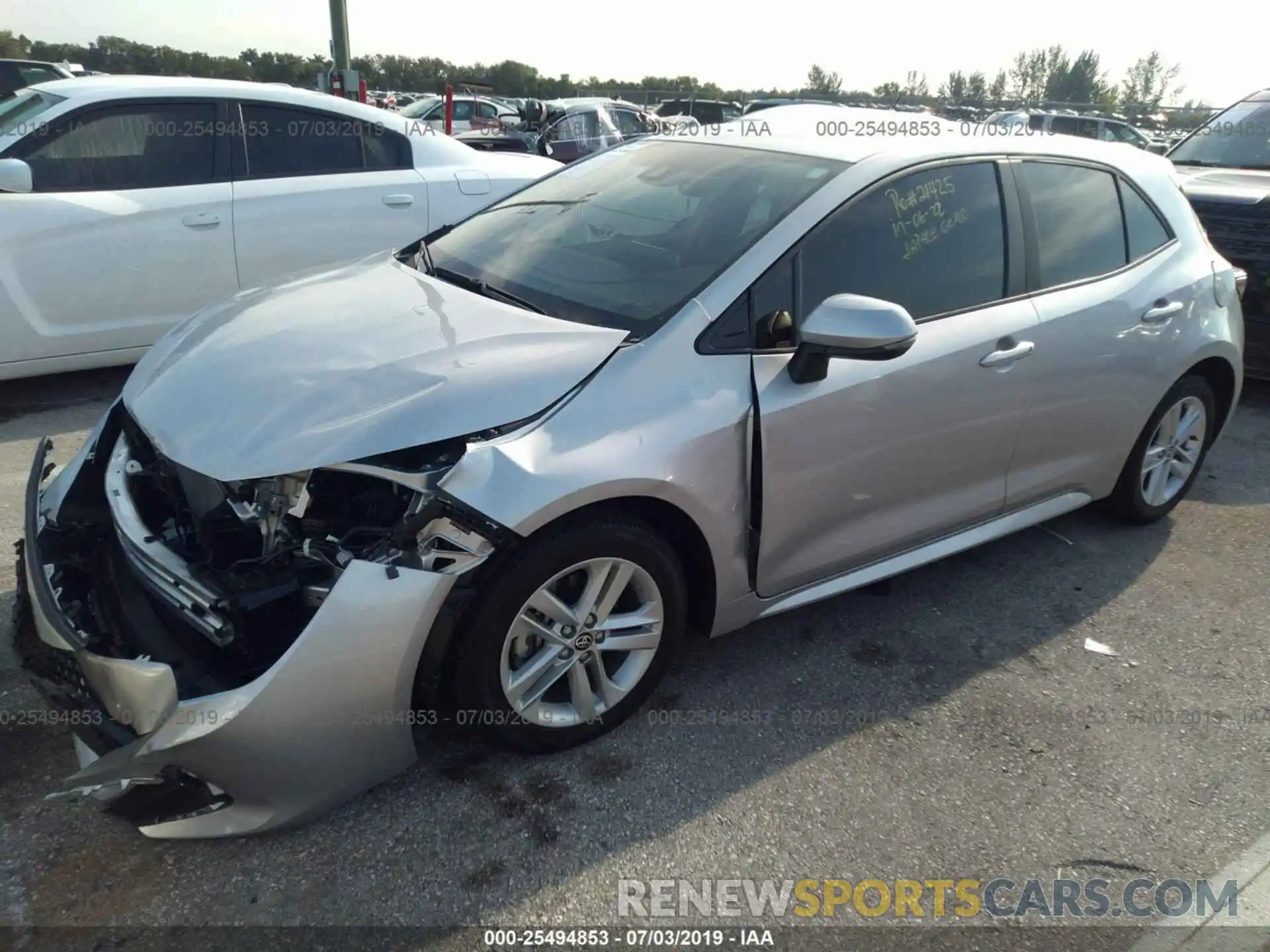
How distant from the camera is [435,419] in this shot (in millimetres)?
2293

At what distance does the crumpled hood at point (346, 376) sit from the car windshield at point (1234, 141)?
6.78 m

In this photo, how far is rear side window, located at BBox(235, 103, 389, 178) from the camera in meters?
5.30

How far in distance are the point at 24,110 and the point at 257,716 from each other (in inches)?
176

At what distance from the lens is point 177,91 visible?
5066 mm

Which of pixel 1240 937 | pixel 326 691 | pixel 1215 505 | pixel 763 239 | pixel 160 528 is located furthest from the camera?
pixel 1215 505

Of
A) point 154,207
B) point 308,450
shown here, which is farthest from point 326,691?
point 154,207

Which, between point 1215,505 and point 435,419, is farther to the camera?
point 1215,505

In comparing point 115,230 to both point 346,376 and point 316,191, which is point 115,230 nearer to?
point 316,191

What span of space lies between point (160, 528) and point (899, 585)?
8.44 ft

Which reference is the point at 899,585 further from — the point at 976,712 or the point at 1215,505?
the point at 1215,505

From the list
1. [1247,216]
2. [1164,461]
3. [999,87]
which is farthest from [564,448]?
[999,87]

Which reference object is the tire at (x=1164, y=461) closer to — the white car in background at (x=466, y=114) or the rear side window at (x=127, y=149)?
the rear side window at (x=127, y=149)

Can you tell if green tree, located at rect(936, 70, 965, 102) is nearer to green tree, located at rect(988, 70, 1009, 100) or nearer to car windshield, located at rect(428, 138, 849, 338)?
green tree, located at rect(988, 70, 1009, 100)
